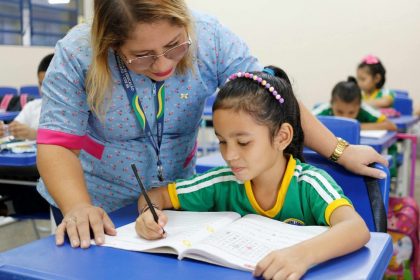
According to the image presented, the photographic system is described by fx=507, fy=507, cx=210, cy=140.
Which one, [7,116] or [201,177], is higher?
[201,177]

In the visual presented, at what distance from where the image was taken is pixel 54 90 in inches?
43.1

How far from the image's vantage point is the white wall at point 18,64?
5.52 metres

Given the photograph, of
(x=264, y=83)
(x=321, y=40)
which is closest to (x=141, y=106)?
(x=264, y=83)

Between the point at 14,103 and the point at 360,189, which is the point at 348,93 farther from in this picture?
the point at 14,103

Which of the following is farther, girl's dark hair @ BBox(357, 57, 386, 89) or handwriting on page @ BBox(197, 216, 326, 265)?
girl's dark hair @ BBox(357, 57, 386, 89)

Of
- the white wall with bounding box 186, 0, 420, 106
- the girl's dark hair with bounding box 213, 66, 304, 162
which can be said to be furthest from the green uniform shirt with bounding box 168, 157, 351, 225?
the white wall with bounding box 186, 0, 420, 106

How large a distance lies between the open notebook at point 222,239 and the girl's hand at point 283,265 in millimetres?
31

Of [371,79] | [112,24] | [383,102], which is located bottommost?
[383,102]

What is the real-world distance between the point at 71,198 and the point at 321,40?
5035 mm

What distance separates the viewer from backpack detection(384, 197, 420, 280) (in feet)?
6.68

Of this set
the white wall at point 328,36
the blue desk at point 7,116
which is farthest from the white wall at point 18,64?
the blue desk at point 7,116

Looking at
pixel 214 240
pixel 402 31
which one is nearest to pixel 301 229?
pixel 214 240

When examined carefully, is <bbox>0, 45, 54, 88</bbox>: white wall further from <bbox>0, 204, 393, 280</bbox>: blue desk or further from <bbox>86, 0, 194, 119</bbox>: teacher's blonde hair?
<bbox>0, 204, 393, 280</bbox>: blue desk

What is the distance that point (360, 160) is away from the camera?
Answer: 4.01ft
